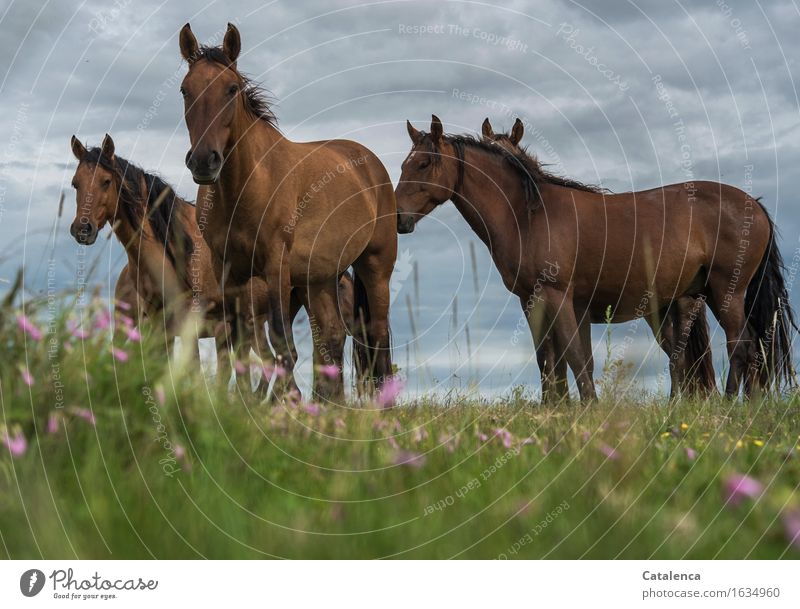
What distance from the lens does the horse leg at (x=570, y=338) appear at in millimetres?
8523

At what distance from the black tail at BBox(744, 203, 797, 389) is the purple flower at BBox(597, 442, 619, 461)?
20.4 feet

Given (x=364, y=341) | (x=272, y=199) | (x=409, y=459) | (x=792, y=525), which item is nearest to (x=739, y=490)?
(x=792, y=525)

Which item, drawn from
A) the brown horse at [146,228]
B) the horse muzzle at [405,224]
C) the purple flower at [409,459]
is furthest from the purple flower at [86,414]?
the horse muzzle at [405,224]

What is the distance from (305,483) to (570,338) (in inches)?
214

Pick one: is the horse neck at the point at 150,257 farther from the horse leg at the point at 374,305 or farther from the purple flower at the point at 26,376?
the purple flower at the point at 26,376

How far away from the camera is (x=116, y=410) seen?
3.68 metres

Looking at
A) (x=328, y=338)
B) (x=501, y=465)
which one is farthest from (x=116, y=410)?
(x=328, y=338)

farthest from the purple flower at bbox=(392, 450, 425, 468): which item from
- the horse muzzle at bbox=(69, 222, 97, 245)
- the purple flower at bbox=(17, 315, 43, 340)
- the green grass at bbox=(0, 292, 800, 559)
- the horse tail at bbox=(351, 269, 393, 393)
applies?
the horse muzzle at bbox=(69, 222, 97, 245)

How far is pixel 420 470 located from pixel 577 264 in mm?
5970

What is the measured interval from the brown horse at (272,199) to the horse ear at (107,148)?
101 inches

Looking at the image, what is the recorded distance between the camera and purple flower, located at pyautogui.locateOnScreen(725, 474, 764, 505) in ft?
11.4

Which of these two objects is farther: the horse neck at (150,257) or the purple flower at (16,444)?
the horse neck at (150,257)

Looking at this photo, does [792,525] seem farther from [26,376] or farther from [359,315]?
[359,315]
